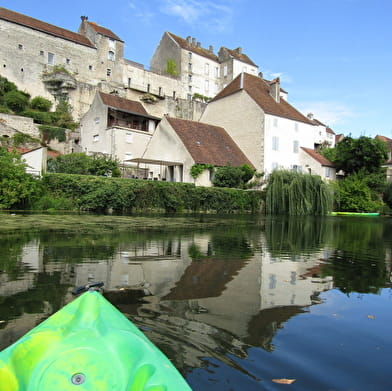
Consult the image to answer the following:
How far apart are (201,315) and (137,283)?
5.19 ft

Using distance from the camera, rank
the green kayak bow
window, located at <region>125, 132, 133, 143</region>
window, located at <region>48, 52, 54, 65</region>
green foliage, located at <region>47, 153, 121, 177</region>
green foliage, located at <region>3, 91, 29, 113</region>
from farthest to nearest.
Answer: window, located at <region>48, 52, 54, 65</region>
green foliage, located at <region>3, 91, 29, 113</region>
window, located at <region>125, 132, 133, 143</region>
green foliage, located at <region>47, 153, 121, 177</region>
the green kayak bow

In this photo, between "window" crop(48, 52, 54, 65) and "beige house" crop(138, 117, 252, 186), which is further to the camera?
"window" crop(48, 52, 54, 65)

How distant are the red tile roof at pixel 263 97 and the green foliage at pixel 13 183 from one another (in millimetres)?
23791

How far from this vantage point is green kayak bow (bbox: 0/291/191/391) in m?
1.61

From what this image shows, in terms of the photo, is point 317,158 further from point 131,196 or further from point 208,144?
point 131,196

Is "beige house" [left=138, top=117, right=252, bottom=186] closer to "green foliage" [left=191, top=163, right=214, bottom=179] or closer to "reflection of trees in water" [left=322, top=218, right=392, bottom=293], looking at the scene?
"green foliage" [left=191, top=163, right=214, bottom=179]

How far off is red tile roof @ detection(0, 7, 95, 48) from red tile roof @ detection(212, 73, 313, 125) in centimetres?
2790

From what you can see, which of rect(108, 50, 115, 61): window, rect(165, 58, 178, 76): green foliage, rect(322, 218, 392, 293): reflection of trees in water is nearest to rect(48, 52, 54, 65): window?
rect(108, 50, 115, 61): window

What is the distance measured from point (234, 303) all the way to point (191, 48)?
212 feet

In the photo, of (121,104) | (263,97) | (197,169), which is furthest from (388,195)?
(121,104)

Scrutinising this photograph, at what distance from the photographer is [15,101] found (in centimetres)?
4084

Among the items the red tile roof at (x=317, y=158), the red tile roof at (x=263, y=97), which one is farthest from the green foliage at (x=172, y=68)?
the red tile roof at (x=317, y=158)

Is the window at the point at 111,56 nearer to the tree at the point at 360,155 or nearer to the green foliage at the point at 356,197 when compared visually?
the tree at the point at 360,155

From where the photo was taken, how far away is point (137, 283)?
510cm
